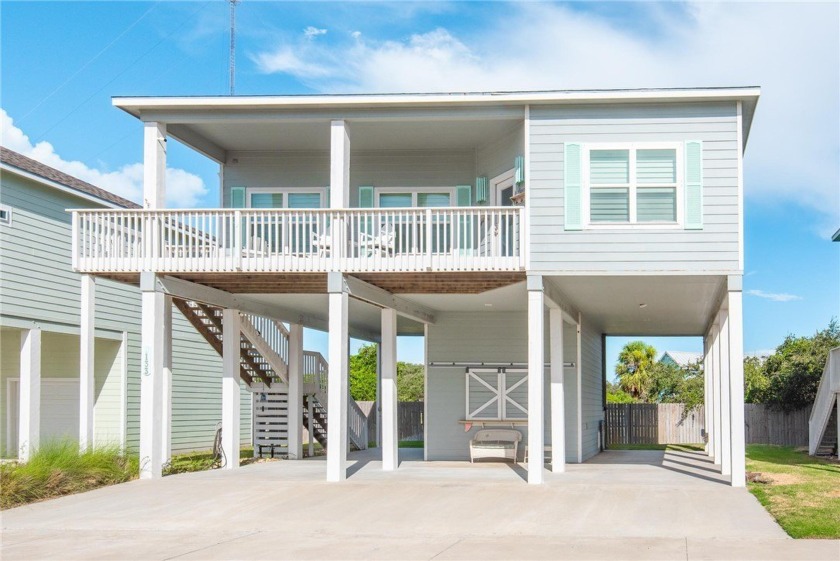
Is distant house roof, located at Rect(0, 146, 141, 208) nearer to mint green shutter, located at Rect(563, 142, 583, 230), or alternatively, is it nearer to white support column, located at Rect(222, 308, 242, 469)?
white support column, located at Rect(222, 308, 242, 469)

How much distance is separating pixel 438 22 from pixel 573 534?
19796 millimetres

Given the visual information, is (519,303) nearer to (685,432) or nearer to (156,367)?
(156,367)

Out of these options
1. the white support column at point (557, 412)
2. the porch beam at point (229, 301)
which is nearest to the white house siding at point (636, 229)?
the white support column at point (557, 412)

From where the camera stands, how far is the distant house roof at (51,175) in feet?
68.3

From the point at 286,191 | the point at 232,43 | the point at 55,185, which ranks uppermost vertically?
the point at 232,43

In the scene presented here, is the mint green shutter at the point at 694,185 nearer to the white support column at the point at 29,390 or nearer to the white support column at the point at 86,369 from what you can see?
the white support column at the point at 86,369

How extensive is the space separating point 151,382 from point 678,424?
68.3 ft

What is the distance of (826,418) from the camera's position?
2253 centimetres

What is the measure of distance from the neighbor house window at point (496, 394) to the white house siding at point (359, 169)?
171 inches

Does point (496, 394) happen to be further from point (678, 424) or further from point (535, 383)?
point (678, 424)

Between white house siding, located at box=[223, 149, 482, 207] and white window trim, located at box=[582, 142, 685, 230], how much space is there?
4.35 meters

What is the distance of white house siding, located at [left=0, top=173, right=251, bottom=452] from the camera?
67.9 feet

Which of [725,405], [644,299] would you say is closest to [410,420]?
[644,299]

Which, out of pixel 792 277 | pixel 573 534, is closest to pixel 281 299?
pixel 573 534
